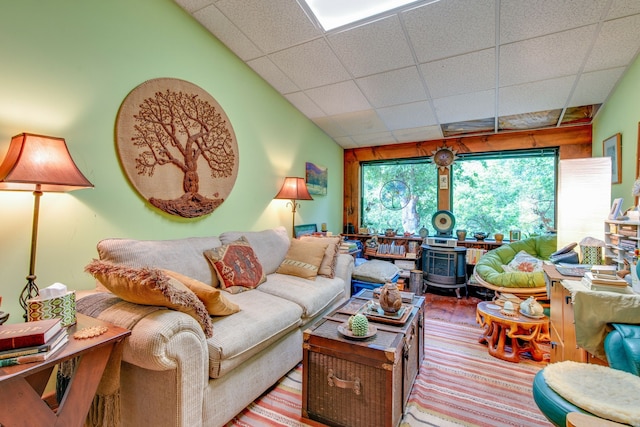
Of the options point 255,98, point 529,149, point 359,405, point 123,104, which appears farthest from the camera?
point 529,149

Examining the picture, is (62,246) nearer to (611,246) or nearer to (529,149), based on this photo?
(611,246)

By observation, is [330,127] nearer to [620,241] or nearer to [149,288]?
[620,241]

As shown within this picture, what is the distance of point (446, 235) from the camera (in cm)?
419

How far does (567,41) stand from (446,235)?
105 inches

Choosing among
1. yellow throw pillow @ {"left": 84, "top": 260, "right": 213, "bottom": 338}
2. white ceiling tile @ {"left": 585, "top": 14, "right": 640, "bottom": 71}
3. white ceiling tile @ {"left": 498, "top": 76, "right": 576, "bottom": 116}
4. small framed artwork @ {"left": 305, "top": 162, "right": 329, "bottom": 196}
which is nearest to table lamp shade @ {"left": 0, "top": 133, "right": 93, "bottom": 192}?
yellow throw pillow @ {"left": 84, "top": 260, "right": 213, "bottom": 338}

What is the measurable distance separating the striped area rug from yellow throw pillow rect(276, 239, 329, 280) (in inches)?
33.0

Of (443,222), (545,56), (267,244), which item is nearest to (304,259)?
(267,244)

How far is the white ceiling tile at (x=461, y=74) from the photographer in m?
2.40

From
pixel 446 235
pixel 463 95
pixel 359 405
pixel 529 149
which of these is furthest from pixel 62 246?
pixel 529 149

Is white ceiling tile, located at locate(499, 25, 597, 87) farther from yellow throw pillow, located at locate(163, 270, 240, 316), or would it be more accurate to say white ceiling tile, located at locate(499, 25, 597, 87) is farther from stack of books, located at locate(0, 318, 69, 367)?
stack of books, located at locate(0, 318, 69, 367)

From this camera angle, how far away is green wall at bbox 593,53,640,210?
2.19 metres

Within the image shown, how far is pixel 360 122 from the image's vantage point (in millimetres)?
3910

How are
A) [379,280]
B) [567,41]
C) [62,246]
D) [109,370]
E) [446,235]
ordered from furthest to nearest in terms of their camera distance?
[446,235] → [379,280] → [567,41] → [62,246] → [109,370]

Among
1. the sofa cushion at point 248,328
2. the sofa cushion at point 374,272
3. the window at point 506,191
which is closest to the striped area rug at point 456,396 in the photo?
the sofa cushion at point 248,328
